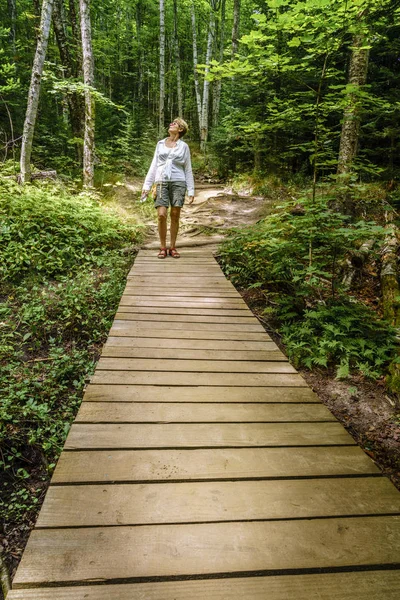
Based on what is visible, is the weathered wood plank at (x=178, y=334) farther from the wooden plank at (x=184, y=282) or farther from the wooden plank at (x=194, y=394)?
the wooden plank at (x=184, y=282)

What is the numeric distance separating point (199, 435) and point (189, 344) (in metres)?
1.32

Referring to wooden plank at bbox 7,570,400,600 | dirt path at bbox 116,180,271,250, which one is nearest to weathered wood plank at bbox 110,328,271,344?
wooden plank at bbox 7,570,400,600

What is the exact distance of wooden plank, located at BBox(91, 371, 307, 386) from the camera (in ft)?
8.75

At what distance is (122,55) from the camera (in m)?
25.2

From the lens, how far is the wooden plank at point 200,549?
1.32 metres

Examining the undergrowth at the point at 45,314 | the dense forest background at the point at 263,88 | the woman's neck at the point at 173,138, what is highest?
the dense forest background at the point at 263,88

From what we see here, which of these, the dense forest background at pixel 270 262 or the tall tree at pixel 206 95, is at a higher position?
the tall tree at pixel 206 95

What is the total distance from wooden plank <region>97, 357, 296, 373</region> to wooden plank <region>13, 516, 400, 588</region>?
4.70ft

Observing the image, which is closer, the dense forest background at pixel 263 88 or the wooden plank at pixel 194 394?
the wooden plank at pixel 194 394

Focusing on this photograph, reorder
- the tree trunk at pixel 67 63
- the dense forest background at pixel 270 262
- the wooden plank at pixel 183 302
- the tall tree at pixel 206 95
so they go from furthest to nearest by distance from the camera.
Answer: the tall tree at pixel 206 95 < the tree trunk at pixel 67 63 < the wooden plank at pixel 183 302 < the dense forest background at pixel 270 262

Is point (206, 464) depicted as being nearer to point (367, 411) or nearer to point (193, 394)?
point (193, 394)

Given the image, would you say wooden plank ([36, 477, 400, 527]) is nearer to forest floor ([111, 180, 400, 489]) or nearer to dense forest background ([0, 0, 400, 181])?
forest floor ([111, 180, 400, 489])

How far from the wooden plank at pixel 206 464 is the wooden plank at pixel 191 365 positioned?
0.95 metres

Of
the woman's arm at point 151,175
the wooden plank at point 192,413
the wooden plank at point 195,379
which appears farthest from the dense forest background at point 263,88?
the wooden plank at point 192,413
